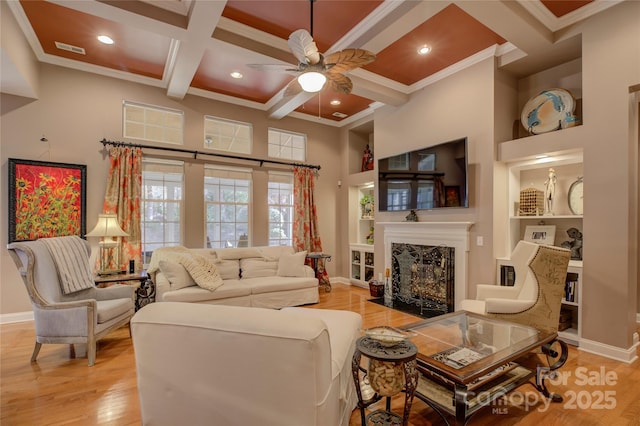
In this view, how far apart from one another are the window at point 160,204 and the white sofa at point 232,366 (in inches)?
143

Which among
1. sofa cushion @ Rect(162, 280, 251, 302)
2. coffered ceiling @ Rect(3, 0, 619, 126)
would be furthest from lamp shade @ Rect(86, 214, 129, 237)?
coffered ceiling @ Rect(3, 0, 619, 126)

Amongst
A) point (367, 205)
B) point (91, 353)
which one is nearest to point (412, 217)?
point (367, 205)

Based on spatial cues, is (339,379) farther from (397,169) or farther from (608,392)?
(397,169)

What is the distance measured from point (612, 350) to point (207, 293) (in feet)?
13.9

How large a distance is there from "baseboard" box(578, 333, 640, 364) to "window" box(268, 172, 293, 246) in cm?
444

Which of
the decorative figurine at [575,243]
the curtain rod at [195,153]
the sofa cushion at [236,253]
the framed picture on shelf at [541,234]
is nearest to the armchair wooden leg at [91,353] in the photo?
the sofa cushion at [236,253]

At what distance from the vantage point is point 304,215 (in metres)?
5.83

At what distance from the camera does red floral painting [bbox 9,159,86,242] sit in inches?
144

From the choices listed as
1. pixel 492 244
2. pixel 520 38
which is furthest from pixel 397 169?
pixel 520 38

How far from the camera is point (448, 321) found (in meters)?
2.56

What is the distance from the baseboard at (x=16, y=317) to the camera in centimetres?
369

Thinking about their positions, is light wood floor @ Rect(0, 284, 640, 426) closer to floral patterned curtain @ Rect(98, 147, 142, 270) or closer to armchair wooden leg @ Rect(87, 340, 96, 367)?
armchair wooden leg @ Rect(87, 340, 96, 367)

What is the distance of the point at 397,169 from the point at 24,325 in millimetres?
5386

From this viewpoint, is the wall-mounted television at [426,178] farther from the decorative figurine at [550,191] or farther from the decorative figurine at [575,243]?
the decorative figurine at [575,243]
